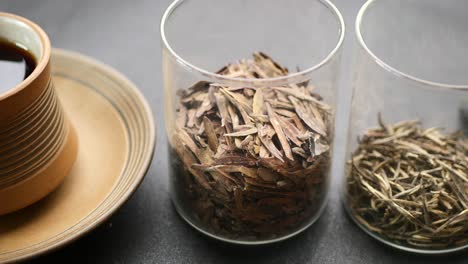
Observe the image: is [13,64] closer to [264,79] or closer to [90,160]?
[90,160]

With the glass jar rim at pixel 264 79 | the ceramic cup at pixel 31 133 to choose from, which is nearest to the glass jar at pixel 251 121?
the glass jar rim at pixel 264 79

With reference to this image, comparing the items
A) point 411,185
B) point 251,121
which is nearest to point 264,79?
point 251,121

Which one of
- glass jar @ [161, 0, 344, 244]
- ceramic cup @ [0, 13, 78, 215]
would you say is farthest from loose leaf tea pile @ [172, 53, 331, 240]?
ceramic cup @ [0, 13, 78, 215]

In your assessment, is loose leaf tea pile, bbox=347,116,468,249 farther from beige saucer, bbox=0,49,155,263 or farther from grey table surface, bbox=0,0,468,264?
beige saucer, bbox=0,49,155,263

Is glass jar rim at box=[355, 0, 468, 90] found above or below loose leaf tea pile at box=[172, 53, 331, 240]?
above

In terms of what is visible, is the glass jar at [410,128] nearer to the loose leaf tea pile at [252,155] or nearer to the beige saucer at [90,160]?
the loose leaf tea pile at [252,155]

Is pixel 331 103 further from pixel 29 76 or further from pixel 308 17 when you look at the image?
pixel 29 76

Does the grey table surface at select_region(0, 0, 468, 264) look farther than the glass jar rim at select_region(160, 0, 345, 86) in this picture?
Yes
